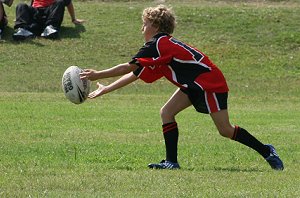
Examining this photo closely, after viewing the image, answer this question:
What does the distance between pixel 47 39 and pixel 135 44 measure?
2.26 metres

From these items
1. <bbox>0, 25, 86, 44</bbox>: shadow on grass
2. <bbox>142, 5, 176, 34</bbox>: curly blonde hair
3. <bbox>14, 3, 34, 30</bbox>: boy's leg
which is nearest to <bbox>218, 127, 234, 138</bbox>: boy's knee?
<bbox>142, 5, 176, 34</bbox>: curly blonde hair

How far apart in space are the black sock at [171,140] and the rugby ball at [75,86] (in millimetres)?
851

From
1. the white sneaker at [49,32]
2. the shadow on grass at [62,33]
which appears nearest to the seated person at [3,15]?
the shadow on grass at [62,33]

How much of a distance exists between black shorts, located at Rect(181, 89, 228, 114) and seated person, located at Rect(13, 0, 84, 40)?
13.5 m

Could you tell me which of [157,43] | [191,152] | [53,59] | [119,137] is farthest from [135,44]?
[157,43]

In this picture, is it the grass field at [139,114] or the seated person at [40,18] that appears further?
the seated person at [40,18]

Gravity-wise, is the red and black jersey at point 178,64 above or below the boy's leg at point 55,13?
above

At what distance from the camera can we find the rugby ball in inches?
324

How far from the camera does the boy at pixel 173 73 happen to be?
8.10 meters

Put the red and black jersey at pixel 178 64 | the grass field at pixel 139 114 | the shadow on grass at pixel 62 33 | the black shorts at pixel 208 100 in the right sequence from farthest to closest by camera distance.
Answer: the shadow on grass at pixel 62 33 < the black shorts at pixel 208 100 < the red and black jersey at pixel 178 64 < the grass field at pixel 139 114

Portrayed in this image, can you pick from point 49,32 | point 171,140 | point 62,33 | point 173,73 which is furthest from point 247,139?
point 62,33

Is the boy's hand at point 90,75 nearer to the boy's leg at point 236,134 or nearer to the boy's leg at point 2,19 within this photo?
the boy's leg at point 236,134

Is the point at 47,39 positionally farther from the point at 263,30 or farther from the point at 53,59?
the point at 263,30

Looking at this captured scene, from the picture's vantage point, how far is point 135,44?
22.3 meters
